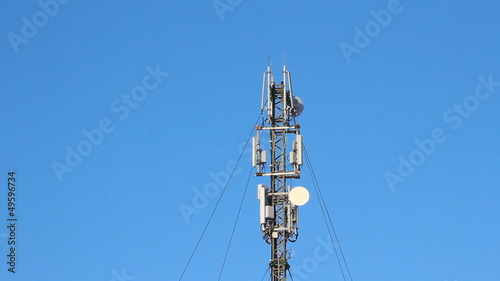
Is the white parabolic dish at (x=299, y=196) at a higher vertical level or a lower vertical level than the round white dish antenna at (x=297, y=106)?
lower

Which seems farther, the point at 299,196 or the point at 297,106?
the point at 297,106

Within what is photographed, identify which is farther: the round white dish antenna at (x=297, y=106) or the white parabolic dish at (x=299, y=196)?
the round white dish antenna at (x=297, y=106)

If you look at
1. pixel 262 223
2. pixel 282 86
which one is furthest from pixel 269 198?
pixel 282 86

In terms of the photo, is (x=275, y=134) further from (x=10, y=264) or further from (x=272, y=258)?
(x=10, y=264)

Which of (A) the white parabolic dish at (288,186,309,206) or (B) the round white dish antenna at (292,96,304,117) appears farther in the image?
(B) the round white dish antenna at (292,96,304,117)

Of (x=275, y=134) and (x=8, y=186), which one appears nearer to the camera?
(x=275, y=134)

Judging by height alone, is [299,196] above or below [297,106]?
below

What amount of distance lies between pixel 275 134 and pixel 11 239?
660 inches

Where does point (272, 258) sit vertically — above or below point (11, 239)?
below

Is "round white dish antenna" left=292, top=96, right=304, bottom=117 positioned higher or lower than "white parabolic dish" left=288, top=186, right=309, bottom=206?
higher

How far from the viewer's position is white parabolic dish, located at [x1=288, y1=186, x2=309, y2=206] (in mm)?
61000

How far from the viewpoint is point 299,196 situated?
61.1 m

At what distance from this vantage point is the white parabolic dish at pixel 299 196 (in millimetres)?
61000

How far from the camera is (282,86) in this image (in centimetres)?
6400
